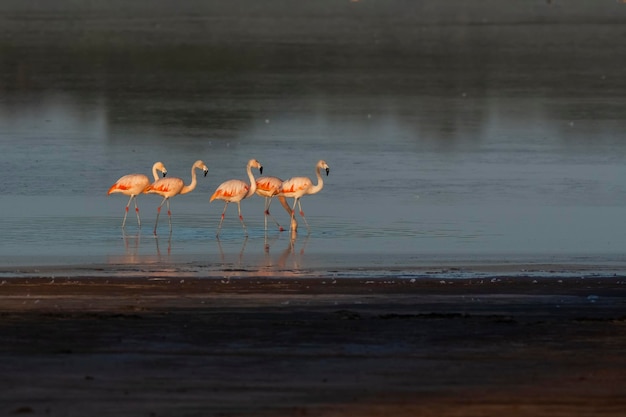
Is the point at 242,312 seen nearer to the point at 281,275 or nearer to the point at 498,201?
the point at 281,275

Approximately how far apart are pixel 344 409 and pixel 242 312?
3.01 metres

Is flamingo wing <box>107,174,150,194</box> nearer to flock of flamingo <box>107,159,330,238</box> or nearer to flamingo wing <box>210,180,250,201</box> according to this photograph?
A: flock of flamingo <box>107,159,330,238</box>

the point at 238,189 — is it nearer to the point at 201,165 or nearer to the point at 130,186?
the point at 130,186

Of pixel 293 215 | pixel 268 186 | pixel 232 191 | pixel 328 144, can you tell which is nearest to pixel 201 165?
pixel 268 186

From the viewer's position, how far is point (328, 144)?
25500 millimetres

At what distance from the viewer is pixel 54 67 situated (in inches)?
1682

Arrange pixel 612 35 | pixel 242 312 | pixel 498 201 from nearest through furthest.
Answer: pixel 242 312 → pixel 498 201 → pixel 612 35

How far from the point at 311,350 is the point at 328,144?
53.5 ft

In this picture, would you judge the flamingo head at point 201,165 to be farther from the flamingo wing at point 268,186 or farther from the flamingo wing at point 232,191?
the flamingo wing at point 232,191

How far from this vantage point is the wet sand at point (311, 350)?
26.4 ft

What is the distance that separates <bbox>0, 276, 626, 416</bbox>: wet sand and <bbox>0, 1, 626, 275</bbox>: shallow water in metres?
2.39

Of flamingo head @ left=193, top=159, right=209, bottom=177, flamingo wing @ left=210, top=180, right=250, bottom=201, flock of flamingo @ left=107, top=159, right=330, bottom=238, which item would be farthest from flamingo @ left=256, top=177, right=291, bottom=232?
flamingo head @ left=193, top=159, right=209, bottom=177

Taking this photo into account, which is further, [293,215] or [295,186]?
[295,186]

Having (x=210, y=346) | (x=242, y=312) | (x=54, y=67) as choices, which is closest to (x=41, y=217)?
(x=242, y=312)
